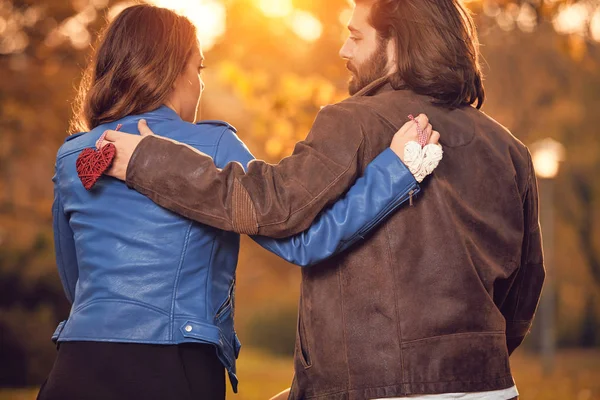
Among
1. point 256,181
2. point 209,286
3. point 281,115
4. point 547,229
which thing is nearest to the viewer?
point 256,181

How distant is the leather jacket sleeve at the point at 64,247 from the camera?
2939mm

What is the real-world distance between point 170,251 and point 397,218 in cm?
70

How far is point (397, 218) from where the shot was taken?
266 centimetres

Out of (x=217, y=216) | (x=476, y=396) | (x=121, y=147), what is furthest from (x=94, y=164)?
(x=476, y=396)

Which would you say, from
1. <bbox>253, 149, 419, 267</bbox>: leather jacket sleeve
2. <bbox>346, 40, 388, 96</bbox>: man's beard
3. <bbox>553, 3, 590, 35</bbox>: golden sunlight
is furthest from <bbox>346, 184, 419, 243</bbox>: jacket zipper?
<bbox>553, 3, 590, 35</bbox>: golden sunlight

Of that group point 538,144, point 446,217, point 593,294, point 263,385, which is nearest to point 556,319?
point 593,294

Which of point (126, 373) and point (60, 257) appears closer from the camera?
point (126, 373)

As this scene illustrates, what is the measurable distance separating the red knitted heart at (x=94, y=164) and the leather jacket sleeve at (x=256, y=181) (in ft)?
0.24

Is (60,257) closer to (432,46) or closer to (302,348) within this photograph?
(302,348)

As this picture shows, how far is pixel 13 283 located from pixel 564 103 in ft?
41.8

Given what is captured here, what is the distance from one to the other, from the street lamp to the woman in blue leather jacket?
51.5 feet

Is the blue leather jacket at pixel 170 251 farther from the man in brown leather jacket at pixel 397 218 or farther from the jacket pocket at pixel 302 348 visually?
the jacket pocket at pixel 302 348

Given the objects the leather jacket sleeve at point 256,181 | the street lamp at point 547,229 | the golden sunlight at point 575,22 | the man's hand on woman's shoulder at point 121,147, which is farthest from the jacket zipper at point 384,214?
the street lamp at point 547,229

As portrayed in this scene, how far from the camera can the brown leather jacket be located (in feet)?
8.50
